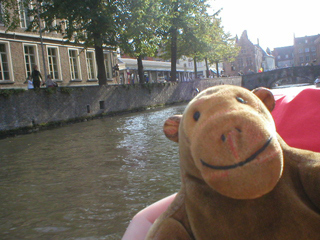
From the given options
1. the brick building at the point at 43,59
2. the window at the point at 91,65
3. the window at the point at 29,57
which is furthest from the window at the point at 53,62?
the window at the point at 91,65

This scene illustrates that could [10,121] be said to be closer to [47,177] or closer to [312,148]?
[47,177]

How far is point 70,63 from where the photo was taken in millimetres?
23906

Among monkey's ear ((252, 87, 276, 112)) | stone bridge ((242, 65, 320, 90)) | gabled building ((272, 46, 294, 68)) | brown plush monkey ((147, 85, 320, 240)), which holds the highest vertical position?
gabled building ((272, 46, 294, 68))

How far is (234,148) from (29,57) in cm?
2191

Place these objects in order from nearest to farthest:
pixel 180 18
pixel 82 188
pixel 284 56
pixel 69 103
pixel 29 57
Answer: pixel 82 188, pixel 69 103, pixel 29 57, pixel 180 18, pixel 284 56

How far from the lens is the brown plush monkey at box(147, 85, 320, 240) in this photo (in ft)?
3.05

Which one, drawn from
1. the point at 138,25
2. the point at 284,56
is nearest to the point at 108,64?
the point at 138,25

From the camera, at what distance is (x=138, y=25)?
1596 centimetres

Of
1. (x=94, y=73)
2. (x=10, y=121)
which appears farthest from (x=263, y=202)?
(x=94, y=73)

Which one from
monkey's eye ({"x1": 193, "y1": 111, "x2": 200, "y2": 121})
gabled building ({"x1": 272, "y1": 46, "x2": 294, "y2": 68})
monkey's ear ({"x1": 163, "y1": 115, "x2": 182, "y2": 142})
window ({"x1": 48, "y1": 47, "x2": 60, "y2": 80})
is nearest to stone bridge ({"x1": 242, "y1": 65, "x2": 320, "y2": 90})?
window ({"x1": 48, "y1": 47, "x2": 60, "y2": 80})

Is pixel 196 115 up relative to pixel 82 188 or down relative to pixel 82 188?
up

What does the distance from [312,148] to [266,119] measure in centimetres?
57

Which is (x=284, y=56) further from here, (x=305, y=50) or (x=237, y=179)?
(x=237, y=179)

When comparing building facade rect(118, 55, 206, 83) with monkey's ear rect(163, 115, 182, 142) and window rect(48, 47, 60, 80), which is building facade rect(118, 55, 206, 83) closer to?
window rect(48, 47, 60, 80)
